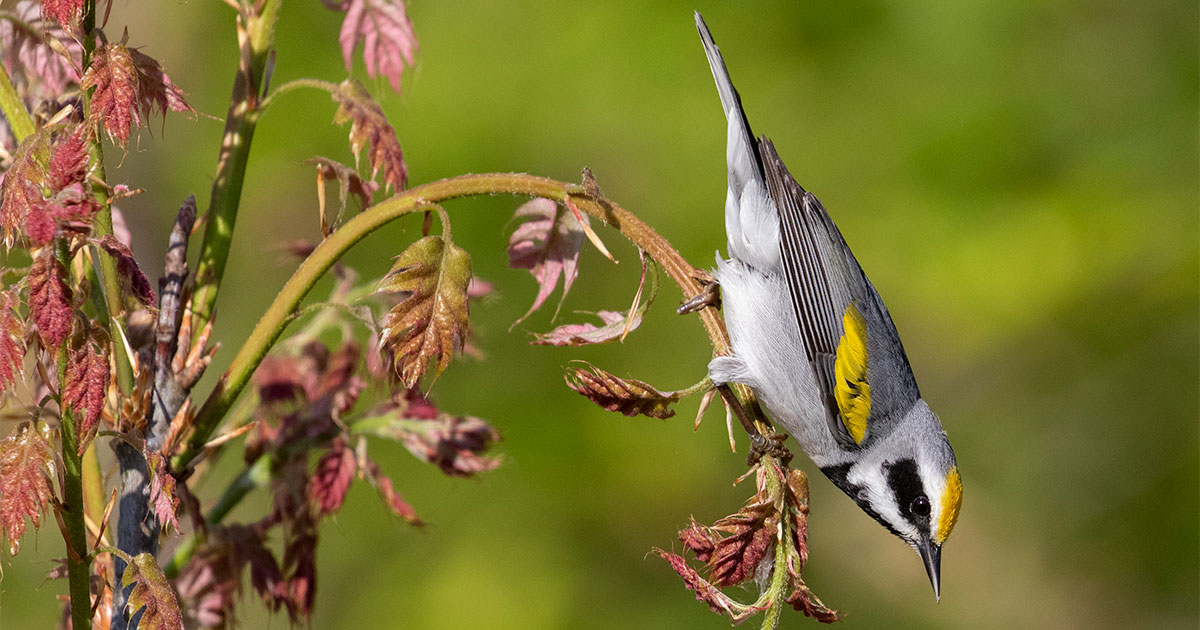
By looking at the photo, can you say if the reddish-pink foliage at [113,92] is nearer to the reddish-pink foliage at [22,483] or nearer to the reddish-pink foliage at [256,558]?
the reddish-pink foliage at [22,483]

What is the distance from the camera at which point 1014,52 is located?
388 centimetres

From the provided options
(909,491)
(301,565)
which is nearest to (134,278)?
(301,565)

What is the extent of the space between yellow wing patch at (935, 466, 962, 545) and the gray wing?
7.2 inches

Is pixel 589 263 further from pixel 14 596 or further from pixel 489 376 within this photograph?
pixel 14 596

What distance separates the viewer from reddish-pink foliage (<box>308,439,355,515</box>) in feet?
4.94

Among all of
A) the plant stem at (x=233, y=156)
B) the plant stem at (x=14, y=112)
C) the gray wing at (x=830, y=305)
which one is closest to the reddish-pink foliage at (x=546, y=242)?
the plant stem at (x=233, y=156)

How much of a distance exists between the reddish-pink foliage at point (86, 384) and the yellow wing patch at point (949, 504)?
1632mm

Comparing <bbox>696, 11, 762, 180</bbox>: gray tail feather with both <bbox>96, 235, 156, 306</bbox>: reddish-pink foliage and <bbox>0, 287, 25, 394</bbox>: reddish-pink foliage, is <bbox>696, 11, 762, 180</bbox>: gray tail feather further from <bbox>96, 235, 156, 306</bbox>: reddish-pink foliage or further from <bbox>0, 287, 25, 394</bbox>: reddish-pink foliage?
<bbox>0, 287, 25, 394</bbox>: reddish-pink foliage

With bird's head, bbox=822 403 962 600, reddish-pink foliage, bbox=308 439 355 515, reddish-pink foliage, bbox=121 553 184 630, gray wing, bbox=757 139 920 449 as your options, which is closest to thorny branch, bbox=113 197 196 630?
reddish-pink foliage, bbox=121 553 184 630

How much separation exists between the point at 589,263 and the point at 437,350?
266cm

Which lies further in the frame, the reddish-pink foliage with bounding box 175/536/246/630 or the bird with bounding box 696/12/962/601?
the bird with bounding box 696/12/962/601

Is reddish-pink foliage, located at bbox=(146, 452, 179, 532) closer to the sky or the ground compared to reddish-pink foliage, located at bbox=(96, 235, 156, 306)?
closer to the ground

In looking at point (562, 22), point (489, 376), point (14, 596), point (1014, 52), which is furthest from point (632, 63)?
point (14, 596)

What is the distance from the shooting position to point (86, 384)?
93cm
